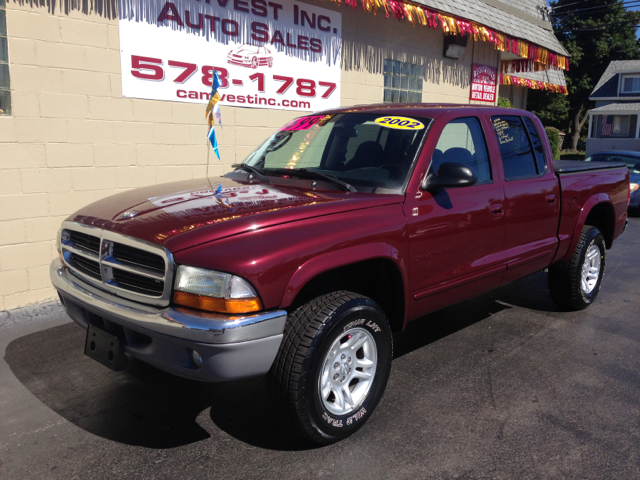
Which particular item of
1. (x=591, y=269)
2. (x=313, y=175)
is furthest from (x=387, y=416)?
(x=591, y=269)

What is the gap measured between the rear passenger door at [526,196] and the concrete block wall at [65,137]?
372 cm

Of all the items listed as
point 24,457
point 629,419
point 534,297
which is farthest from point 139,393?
point 534,297

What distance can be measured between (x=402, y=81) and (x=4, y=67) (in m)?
6.25

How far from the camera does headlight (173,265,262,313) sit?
2689 mm

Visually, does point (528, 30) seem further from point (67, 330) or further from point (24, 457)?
point (24, 457)

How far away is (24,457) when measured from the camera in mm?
3051

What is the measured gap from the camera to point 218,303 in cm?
270

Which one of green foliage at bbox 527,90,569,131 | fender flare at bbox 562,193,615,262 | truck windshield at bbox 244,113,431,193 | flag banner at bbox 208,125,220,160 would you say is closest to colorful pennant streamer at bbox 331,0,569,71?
flag banner at bbox 208,125,220,160

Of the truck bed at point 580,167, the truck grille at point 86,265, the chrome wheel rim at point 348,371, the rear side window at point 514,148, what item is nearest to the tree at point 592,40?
the truck bed at point 580,167

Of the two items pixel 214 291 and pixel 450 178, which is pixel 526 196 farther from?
pixel 214 291

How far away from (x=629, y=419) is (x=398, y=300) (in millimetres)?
1596

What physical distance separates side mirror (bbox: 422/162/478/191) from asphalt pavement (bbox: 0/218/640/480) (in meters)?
1.41

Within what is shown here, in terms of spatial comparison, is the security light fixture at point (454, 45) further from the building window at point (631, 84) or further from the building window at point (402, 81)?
the building window at point (631, 84)

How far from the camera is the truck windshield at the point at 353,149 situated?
3.72 meters
